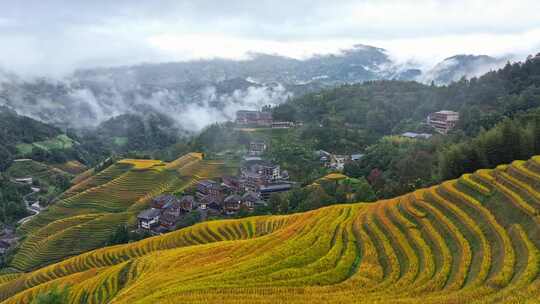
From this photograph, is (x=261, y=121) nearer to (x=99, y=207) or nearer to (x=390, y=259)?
(x=99, y=207)

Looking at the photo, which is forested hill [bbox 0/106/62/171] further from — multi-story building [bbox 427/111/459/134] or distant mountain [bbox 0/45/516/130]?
multi-story building [bbox 427/111/459/134]

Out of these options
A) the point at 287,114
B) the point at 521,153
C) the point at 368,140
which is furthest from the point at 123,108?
the point at 521,153

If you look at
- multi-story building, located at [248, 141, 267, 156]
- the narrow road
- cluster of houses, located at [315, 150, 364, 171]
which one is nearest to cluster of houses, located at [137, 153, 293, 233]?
cluster of houses, located at [315, 150, 364, 171]

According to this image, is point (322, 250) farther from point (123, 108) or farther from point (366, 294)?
point (123, 108)

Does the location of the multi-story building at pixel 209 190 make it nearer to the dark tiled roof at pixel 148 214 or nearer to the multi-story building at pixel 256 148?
the dark tiled roof at pixel 148 214

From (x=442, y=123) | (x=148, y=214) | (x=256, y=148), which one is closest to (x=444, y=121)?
(x=442, y=123)

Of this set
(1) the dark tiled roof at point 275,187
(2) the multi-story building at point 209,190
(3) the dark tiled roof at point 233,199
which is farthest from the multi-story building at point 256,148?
(3) the dark tiled roof at point 233,199

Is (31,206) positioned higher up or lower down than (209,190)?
lower down
